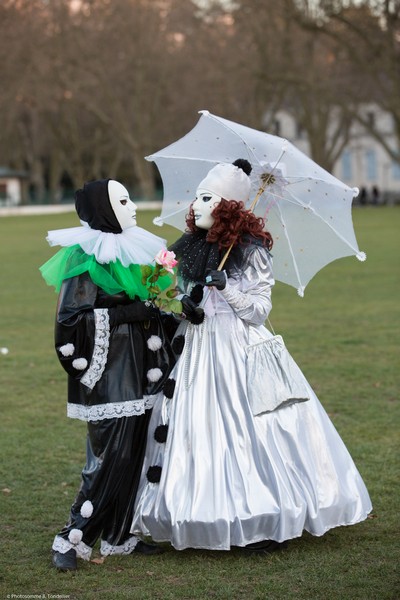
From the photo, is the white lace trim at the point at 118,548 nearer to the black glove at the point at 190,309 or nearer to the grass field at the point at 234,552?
the grass field at the point at 234,552

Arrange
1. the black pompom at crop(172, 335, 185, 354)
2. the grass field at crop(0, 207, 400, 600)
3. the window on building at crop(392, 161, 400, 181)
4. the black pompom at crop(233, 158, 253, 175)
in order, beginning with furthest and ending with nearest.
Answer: the window on building at crop(392, 161, 400, 181) < the black pompom at crop(233, 158, 253, 175) < the black pompom at crop(172, 335, 185, 354) < the grass field at crop(0, 207, 400, 600)

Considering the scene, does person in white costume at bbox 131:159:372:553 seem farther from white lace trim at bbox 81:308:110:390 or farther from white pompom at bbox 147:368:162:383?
white lace trim at bbox 81:308:110:390

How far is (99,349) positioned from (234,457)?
0.79m

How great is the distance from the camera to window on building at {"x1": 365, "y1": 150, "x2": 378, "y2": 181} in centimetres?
7788

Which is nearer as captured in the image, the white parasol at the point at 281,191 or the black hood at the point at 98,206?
the black hood at the point at 98,206

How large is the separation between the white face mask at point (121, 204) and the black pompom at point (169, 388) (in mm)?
754

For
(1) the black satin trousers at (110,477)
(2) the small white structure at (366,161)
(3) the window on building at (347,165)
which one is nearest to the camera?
(1) the black satin trousers at (110,477)

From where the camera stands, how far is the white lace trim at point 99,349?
4.80 meters

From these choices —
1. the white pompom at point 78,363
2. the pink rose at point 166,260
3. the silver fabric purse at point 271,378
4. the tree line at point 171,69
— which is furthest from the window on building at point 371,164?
the white pompom at point 78,363

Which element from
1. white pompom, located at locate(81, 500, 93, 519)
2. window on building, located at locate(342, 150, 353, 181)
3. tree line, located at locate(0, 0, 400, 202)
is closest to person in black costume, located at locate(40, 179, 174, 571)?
white pompom, located at locate(81, 500, 93, 519)

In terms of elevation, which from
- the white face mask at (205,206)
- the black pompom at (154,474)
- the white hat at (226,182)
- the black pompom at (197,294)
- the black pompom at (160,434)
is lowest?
the black pompom at (154,474)

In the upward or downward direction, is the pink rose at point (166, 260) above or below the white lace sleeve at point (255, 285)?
above

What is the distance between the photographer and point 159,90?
6006cm

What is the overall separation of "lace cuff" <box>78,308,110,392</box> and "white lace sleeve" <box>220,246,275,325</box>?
61cm
